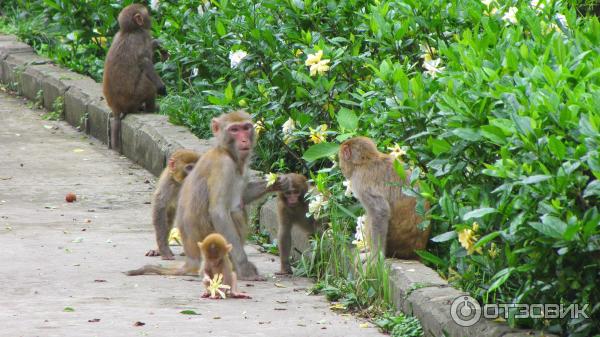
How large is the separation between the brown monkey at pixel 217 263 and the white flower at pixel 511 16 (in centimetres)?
237

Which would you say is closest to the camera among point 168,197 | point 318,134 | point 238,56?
point 318,134

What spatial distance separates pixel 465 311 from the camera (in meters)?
5.80

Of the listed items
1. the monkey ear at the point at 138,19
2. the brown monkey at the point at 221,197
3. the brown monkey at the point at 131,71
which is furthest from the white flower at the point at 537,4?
the monkey ear at the point at 138,19

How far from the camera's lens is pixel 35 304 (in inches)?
276

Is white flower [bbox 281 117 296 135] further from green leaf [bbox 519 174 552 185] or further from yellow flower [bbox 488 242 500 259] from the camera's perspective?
green leaf [bbox 519 174 552 185]

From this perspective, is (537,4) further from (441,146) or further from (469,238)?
(469,238)

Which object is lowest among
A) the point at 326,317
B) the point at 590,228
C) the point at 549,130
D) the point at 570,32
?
the point at 326,317

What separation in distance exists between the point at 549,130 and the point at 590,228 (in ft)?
2.15

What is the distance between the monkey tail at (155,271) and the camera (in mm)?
7895

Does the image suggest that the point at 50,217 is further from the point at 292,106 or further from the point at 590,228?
the point at 590,228

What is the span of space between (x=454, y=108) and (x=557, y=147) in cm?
100

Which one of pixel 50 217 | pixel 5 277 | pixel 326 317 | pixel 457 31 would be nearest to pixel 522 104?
pixel 326 317

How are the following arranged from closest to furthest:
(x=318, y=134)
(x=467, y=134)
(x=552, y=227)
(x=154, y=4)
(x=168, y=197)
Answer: (x=552, y=227) → (x=467, y=134) → (x=318, y=134) → (x=168, y=197) → (x=154, y=4)

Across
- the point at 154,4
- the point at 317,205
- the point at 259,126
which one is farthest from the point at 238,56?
the point at 154,4
